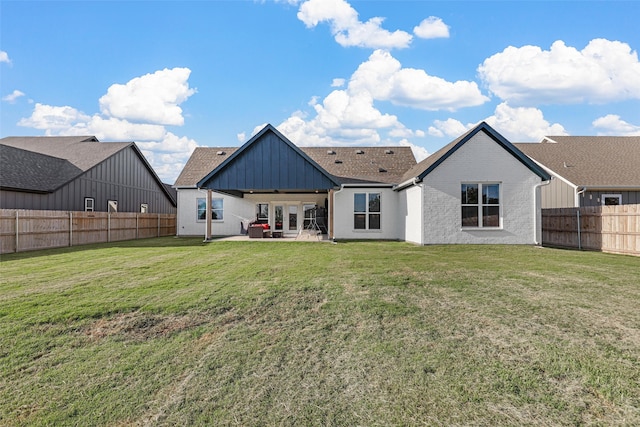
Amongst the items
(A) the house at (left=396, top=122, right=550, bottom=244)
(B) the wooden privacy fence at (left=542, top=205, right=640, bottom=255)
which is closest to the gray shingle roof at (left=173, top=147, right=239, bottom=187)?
(A) the house at (left=396, top=122, right=550, bottom=244)

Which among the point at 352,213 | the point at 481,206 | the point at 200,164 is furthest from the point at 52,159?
the point at 481,206

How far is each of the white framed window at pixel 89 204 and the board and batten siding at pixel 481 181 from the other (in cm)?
2035

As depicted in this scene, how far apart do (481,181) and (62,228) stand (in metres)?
18.5

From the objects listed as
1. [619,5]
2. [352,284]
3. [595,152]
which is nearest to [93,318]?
[352,284]

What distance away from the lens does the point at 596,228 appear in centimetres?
1280

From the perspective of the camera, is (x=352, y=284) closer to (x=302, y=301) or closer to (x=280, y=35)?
(x=302, y=301)

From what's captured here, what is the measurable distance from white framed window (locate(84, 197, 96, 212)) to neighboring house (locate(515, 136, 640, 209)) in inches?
1109

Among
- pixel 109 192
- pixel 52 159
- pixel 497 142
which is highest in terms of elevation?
pixel 52 159

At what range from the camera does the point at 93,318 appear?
4645 mm

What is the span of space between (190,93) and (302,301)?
1412 centimetres

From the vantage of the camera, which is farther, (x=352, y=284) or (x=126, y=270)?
(x=126, y=270)

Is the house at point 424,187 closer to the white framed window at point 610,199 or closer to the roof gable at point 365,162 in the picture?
the roof gable at point 365,162

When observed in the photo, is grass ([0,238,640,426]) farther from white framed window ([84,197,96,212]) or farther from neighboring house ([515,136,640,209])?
white framed window ([84,197,96,212])

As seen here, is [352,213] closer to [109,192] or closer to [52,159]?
[109,192]
